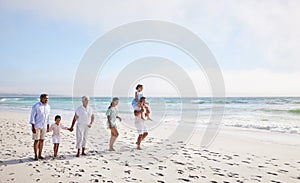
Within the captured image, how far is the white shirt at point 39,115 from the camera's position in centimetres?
570

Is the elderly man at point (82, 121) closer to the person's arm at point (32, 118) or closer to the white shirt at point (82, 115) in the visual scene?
the white shirt at point (82, 115)

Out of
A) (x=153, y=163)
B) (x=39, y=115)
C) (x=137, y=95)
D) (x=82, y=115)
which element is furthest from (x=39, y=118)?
(x=153, y=163)

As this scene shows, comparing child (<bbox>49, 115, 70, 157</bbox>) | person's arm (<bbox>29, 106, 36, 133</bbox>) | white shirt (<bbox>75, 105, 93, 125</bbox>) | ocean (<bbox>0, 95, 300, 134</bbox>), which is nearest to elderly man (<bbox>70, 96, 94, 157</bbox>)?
white shirt (<bbox>75, 105, 93, 125</bbox>)

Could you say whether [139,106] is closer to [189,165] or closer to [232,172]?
[189,165]

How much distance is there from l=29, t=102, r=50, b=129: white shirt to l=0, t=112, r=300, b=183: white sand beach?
38.7 inches

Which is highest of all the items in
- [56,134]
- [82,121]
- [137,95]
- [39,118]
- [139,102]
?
[137,95]

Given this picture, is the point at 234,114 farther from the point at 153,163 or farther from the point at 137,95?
the point at 153,163

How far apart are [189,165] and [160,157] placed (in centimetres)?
106

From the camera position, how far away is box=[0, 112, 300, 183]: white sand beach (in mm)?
4930

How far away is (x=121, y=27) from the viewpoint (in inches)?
442

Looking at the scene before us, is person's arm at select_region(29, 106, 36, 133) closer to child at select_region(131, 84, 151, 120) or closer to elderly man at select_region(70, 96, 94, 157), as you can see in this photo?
elderly man at select_region(70, 96, 94, 157)

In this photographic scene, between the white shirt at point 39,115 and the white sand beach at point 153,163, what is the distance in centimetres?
98

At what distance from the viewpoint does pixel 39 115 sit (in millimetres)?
5770

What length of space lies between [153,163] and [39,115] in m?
3.27
